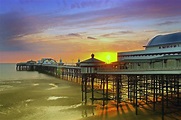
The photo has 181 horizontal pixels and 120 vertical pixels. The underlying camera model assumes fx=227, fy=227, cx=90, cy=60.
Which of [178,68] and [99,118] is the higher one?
[178,68]

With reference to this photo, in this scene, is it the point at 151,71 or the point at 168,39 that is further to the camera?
the point at 168,39

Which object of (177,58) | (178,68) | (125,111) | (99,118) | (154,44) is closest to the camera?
(178,68)

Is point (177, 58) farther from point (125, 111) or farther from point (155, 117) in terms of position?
point (125, 111)

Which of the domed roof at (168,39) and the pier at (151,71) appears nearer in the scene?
the pier at (151,71)

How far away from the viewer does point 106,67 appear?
24406 millimetres

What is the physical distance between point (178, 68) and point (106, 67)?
31.6ft

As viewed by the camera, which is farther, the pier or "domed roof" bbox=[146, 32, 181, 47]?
"domed roof" bbox=[146, 32, 181, 47]

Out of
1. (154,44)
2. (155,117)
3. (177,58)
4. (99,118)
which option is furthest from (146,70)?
(154,44)

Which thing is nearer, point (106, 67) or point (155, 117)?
point (155, 117)

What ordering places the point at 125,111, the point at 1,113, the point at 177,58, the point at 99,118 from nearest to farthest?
1. the point at 177,58
2. the point at 99,118
3. the point at 125,111
4. the point at 1,113

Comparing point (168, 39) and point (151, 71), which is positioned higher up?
point (168, 39)

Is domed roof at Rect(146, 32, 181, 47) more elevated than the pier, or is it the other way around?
domed roof at Rect(146, 32, 181, 47)

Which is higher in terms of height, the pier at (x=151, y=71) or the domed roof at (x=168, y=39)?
the domed roof at (x=168, y=39)

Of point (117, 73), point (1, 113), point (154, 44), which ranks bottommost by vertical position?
point (1, 113)
